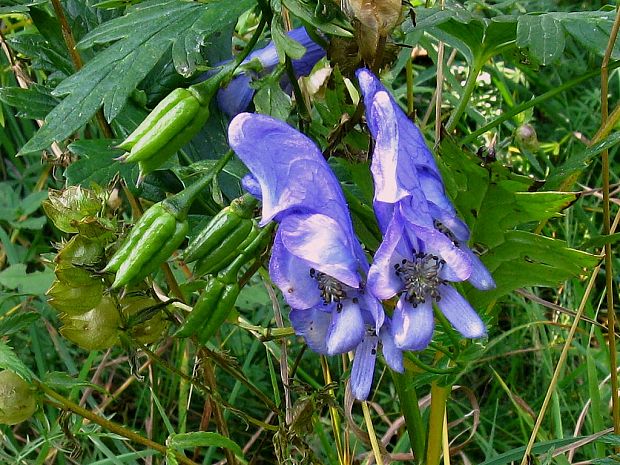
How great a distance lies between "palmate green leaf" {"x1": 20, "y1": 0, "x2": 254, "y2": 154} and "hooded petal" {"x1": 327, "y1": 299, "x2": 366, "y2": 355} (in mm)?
209

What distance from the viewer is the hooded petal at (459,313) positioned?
57 centimetres

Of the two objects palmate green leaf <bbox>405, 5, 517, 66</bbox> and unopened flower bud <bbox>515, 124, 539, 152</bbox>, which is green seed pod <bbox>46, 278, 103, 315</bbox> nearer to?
palmate green leaf <bbox>405, 5, 517, 66</bbox>

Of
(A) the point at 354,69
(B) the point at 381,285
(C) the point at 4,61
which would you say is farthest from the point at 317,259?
(C) the point at 4,61

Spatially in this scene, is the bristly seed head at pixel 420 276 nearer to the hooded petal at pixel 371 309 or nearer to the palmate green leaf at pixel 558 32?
the hooded petal at pixel 371 309

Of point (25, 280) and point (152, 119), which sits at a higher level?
point (152, 119)

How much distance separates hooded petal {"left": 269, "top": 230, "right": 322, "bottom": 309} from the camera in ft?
1.86

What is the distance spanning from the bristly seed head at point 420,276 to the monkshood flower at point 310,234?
0.02m

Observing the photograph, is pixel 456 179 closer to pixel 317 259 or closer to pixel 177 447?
pixel 317 259

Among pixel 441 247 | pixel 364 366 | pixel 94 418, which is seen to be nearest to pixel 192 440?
pixel 94 418

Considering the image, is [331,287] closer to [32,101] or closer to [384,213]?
[384,213]

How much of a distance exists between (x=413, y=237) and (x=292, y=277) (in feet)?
0.28

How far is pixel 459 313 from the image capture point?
0.58m

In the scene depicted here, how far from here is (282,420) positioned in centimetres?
84

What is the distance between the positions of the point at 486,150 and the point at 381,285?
0.18m
